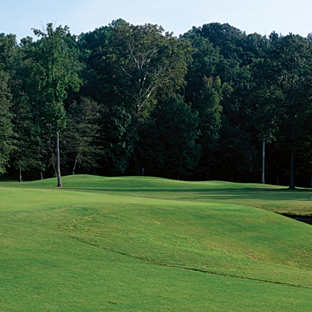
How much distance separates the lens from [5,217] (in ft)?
45.6

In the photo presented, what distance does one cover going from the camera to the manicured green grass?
7.16 metres

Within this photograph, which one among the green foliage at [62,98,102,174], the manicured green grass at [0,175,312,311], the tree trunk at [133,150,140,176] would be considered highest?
the green foliage at [62,98,102,174]

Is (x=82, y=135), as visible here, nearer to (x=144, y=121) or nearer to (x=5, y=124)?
(x=144, y=121)

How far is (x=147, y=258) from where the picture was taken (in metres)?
10.8

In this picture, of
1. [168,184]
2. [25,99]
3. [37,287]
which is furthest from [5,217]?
[25,99]

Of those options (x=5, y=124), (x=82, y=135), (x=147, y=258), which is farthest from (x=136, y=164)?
(x=147, y=258)

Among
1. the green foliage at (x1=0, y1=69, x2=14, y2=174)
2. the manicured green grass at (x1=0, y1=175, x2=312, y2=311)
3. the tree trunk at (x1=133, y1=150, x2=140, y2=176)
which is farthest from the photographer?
the tree trunk at (x1=133, y1=150, x2=140, y2=176)

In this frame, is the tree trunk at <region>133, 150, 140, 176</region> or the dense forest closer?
the dense forest

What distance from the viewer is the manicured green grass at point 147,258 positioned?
7156mm

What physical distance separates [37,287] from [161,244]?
588 centimetres

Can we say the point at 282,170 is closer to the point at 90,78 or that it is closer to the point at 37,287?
the point at 90,78

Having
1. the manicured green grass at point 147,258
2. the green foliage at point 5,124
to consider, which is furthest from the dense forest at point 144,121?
the manicured green grass at point 147,258

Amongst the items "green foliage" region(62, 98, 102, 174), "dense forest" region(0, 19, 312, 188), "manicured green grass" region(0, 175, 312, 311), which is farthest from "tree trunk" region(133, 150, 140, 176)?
"manicured green grass" region(0, 175, 312, 311)

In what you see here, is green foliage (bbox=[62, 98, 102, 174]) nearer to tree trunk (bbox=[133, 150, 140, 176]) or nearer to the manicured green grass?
tree trunk (bbox=[133, 150, 140, 176])
